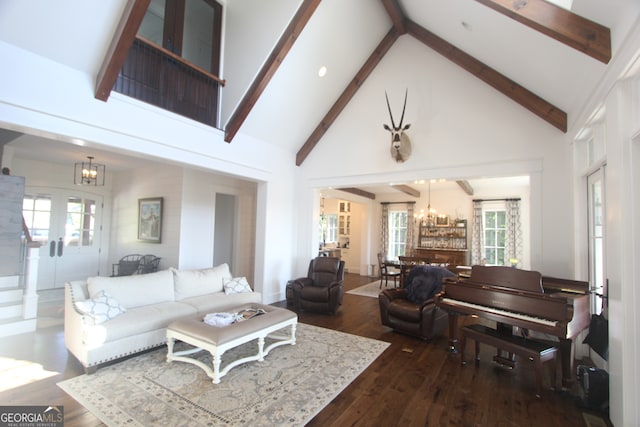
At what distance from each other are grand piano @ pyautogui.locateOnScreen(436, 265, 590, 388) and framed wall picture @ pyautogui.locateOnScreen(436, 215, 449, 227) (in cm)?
589

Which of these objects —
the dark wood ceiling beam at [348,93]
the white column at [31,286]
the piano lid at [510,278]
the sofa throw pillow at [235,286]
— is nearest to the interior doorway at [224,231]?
the dark wood ceiling beam at [348,93]

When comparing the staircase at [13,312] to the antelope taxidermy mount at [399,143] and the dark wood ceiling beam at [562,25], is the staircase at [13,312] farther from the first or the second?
the dark wood ceiling beam at [562,25]

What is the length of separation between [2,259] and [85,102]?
333 cm

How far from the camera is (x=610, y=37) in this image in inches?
91.0

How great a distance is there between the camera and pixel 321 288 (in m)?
5.21

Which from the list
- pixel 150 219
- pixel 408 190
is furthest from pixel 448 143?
pixel 150 219

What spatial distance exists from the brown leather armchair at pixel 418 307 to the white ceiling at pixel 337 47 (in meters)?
2.70

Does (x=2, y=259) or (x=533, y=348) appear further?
(x=2, y=259)

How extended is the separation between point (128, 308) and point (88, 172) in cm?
394

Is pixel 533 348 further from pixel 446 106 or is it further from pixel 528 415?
pixel 446 106

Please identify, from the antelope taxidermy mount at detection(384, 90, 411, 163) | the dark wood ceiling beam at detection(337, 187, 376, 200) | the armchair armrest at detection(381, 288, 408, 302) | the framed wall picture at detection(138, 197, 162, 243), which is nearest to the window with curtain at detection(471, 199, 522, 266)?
the dark wood ceiling beam at detection(337, 187, 376, 200)

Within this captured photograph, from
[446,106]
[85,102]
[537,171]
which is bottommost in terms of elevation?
[537,171]

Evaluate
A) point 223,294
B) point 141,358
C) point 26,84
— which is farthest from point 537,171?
point 26,84

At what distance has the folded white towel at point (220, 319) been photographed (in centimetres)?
320
